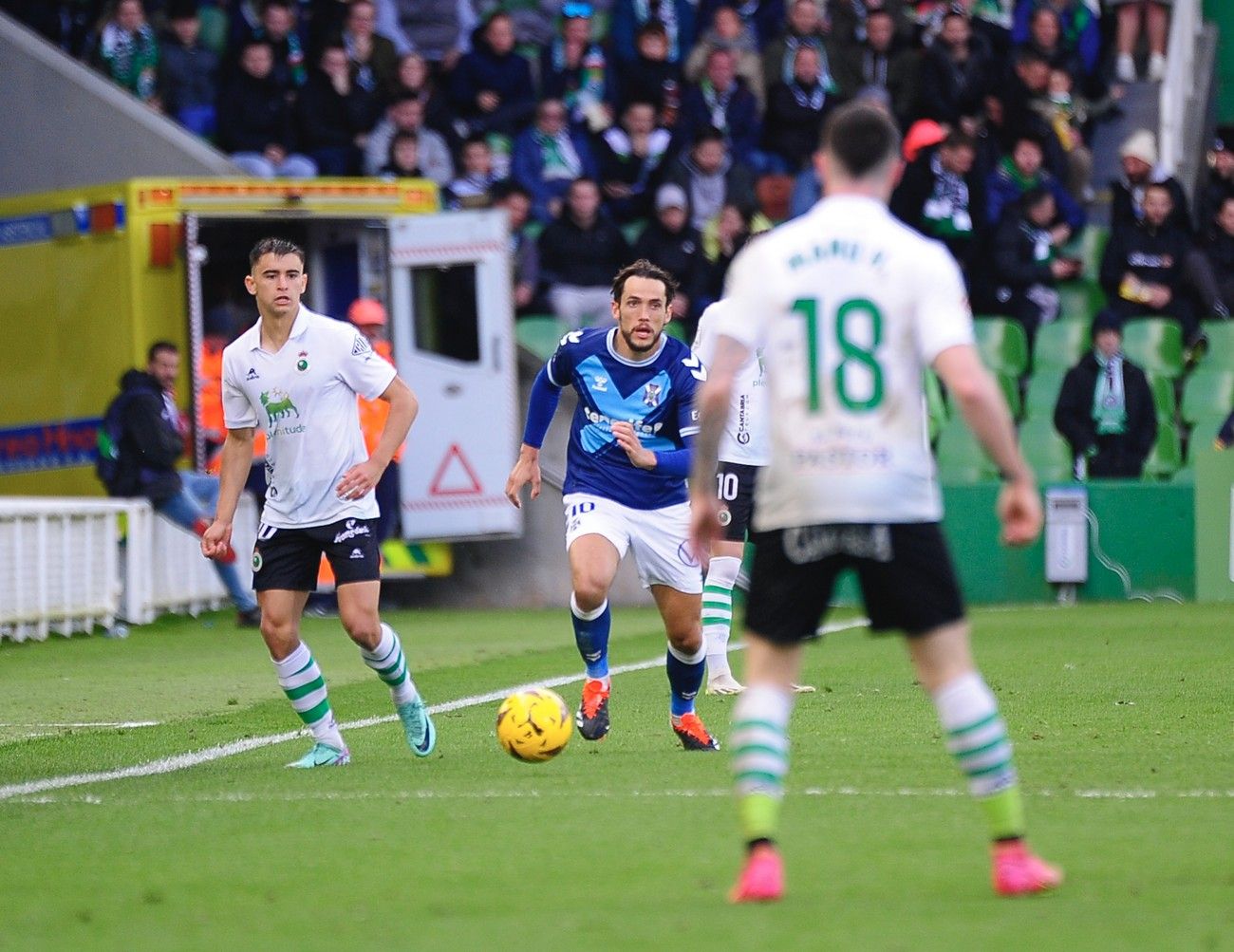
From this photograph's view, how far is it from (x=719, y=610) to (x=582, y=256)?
28.1 ft

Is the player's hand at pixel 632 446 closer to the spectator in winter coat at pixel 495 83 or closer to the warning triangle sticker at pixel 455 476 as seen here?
the warning triangle sticker at pixel 455 476

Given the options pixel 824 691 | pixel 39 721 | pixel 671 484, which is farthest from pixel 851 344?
pixel 39 721

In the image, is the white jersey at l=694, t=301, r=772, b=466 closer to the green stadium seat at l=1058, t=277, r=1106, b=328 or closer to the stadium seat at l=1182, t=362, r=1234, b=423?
the stadium seat at l=1182, t=362, r=1234, b=423

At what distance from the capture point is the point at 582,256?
20266mm

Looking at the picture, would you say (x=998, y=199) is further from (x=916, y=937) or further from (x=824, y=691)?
(x=916, y=937)

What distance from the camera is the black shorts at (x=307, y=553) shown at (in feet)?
30.0

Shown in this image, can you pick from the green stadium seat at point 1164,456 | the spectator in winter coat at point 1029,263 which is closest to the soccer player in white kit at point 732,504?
the spectator in winter coat at point 1029,263

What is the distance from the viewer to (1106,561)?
64.2 ft

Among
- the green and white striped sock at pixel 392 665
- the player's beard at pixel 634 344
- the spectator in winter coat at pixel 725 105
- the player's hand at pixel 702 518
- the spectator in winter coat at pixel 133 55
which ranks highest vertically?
the spectator in winter coat at pixel 133 55

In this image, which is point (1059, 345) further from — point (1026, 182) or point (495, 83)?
point (495, 83)

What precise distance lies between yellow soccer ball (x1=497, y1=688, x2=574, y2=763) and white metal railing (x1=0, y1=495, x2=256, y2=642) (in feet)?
28.7

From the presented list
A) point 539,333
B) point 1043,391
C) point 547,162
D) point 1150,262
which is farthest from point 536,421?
point 1150,262

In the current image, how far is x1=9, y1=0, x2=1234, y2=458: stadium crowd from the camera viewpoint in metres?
20.3

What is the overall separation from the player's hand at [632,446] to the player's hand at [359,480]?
101 centimetres
